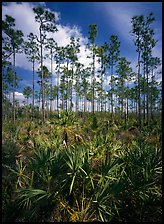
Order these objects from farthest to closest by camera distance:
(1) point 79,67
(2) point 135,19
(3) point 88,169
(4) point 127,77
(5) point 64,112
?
(1) point 79,67
(4) point 127,77
(2) point 135,19
(5) point 64,112
(3) point 88,169

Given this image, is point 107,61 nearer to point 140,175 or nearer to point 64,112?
point 64,112

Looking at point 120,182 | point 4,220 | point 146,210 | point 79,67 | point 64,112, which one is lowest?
point 4,220

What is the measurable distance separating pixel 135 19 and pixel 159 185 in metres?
23.3

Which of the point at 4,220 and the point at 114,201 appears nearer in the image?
the point at 114,201

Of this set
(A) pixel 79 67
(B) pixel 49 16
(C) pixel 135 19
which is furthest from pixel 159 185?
(A) pixel 79 67

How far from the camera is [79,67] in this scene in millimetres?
34125

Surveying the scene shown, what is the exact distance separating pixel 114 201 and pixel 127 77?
28248mm

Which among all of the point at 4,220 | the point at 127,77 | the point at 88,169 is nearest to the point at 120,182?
the point at 88,169

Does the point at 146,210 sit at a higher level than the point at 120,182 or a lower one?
lower

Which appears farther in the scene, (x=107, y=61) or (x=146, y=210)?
(x=107, y=61)

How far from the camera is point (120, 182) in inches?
171

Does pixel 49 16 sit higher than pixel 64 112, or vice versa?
pixel 49 16

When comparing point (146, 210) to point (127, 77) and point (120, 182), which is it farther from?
point (127, 77)

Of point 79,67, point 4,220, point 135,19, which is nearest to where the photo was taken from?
point 4,220
